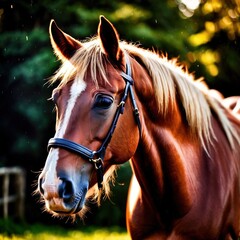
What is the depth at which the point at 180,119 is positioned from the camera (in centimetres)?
369

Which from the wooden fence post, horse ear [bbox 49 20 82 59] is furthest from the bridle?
the wooden fence post

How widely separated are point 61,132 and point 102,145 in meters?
0.25

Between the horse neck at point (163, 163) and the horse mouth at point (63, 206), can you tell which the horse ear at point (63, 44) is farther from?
the horse mouth at point (63, 206)

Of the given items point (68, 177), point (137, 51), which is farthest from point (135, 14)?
point (68, 177)

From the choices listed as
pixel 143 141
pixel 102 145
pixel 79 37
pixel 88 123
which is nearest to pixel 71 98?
pixel 88 123

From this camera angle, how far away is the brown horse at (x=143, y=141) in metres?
3.10

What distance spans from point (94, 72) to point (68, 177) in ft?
2.09

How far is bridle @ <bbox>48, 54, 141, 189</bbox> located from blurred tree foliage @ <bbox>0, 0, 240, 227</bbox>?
630 cm

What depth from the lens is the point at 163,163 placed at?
11.8 ft

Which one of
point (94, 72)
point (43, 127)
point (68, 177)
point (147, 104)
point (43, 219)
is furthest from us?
point (43, 219)

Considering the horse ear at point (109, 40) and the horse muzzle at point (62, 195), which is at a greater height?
the horse ear at point (109, 40)

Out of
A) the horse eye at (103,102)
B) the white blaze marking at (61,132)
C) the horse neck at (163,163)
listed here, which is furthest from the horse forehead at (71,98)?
the horse neck at (163,163)

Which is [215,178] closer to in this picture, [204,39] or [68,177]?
[68,177]

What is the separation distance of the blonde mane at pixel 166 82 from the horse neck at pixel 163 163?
8 centimetres
